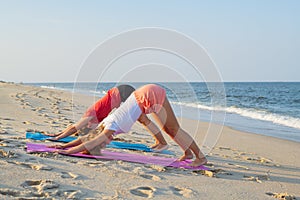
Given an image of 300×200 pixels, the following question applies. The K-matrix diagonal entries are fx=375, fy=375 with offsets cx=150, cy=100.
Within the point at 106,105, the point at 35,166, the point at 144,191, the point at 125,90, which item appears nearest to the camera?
the point at 144,191

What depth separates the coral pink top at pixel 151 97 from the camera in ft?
15.6

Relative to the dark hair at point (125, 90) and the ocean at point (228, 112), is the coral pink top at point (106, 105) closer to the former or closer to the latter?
the dark hair at point (125, 90)

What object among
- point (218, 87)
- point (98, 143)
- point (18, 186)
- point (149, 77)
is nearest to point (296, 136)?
point (218, 87)

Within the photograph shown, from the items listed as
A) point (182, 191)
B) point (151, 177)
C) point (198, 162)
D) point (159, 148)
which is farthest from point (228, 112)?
point (182, 191)

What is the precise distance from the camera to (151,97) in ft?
15.6

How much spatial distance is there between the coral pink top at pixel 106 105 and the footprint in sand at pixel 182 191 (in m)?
2.24

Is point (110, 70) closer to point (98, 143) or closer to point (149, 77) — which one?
point (149, 77)

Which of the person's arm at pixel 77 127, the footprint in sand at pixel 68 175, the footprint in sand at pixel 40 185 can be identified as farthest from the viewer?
the person's arm at pixel 77 127

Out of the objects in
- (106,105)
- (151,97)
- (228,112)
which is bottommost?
(228,112)

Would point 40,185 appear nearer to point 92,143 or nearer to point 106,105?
point 92,143

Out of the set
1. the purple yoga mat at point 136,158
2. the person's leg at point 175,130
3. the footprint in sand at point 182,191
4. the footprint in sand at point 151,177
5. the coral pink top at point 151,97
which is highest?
the coral pink top at point 151,97

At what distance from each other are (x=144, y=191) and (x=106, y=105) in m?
2.43

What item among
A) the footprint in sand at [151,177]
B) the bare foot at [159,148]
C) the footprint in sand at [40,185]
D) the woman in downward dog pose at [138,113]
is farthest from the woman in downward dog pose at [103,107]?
the footprint in sand at [40,185]

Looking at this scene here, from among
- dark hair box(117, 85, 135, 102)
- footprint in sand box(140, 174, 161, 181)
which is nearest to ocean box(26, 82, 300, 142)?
dark hair box(117, 85, 135, 102)
